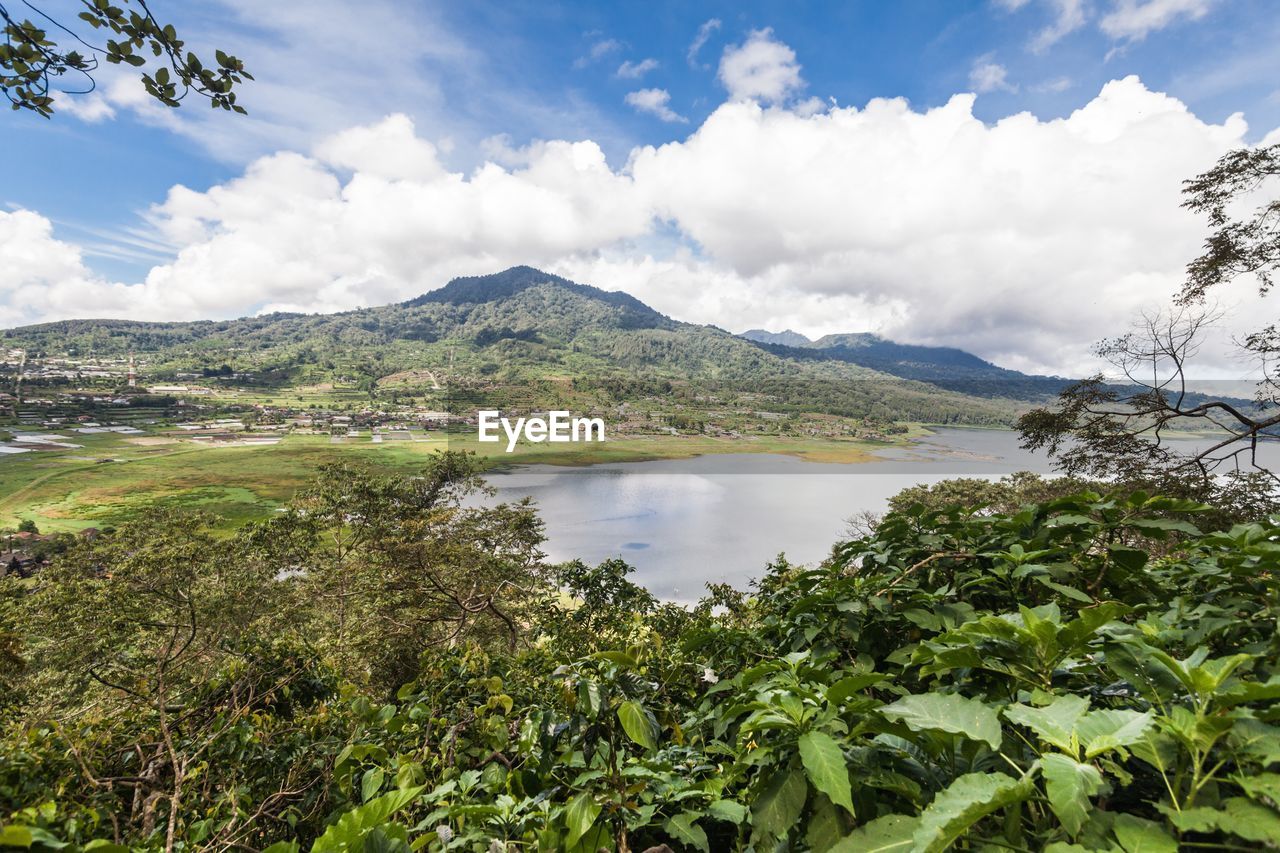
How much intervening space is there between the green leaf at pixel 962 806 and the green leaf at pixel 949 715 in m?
0.06

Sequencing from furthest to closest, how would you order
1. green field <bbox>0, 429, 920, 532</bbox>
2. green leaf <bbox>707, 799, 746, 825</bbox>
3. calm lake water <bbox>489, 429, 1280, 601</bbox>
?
1. green field <bbox>0, 429, 920, 532</bbox>
2. calm lake water <bbox>489, 429, 1280, 601</bbox>
3. green leaf <bbox>707, 799, 746, 825</bbox>

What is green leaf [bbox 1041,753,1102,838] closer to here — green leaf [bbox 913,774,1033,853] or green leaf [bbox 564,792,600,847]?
green leaf [bbox 913,774,1033,853]

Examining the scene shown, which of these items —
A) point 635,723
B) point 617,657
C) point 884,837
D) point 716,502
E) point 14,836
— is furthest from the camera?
point 716,502

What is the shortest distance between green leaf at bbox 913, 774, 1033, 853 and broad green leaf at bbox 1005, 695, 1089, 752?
0.08 metres

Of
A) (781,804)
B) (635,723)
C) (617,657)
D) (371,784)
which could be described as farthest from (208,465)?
(781,804)

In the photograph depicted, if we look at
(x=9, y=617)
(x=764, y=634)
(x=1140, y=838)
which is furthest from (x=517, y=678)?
(x=9, y=617)

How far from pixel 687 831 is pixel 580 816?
179 mm

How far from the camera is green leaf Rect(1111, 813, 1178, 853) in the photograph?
18.4 inches

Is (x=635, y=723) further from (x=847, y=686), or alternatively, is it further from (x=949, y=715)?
(x=949, y=715)

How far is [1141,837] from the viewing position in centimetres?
49

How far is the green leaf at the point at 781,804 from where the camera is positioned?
70 centimetres

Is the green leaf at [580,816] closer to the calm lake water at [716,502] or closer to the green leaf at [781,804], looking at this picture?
the green leaf at [781,804]

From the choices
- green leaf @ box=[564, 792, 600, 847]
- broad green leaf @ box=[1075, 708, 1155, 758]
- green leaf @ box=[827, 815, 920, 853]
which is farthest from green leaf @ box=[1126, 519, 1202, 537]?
green leaf @ box=[564, 792, 600, 847]

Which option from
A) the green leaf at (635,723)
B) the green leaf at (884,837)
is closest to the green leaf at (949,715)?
the green leaf at (884,837)
